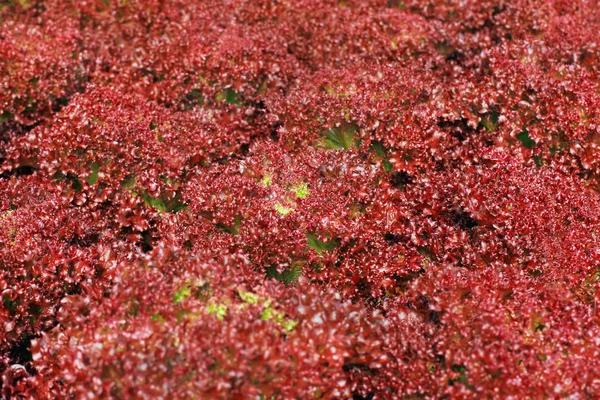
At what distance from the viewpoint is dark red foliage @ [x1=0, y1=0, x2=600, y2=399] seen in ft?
10.7

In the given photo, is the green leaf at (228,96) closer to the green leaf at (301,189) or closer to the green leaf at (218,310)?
the green leaf at (301,189)

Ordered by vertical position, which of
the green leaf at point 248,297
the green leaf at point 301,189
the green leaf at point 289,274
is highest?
the green leaf at point 301,189

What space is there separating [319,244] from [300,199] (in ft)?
1.13

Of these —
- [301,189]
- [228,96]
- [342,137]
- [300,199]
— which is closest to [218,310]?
[300,199]

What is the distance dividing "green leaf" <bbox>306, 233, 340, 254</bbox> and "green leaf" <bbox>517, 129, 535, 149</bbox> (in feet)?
6.10

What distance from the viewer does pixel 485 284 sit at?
12.3 ft

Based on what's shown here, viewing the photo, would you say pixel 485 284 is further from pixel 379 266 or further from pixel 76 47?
pixel 76 47

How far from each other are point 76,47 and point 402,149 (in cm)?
331

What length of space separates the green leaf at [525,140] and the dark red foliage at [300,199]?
31 mm

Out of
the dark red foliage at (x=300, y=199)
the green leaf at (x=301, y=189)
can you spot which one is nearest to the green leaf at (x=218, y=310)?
the dark red foliage at (x=300, y=199)

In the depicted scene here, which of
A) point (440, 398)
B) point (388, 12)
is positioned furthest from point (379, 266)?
point (388, 12)

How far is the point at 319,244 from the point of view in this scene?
4.26m

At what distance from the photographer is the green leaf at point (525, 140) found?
492cm

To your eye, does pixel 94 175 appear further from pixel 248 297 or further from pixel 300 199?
pixel 248 297
